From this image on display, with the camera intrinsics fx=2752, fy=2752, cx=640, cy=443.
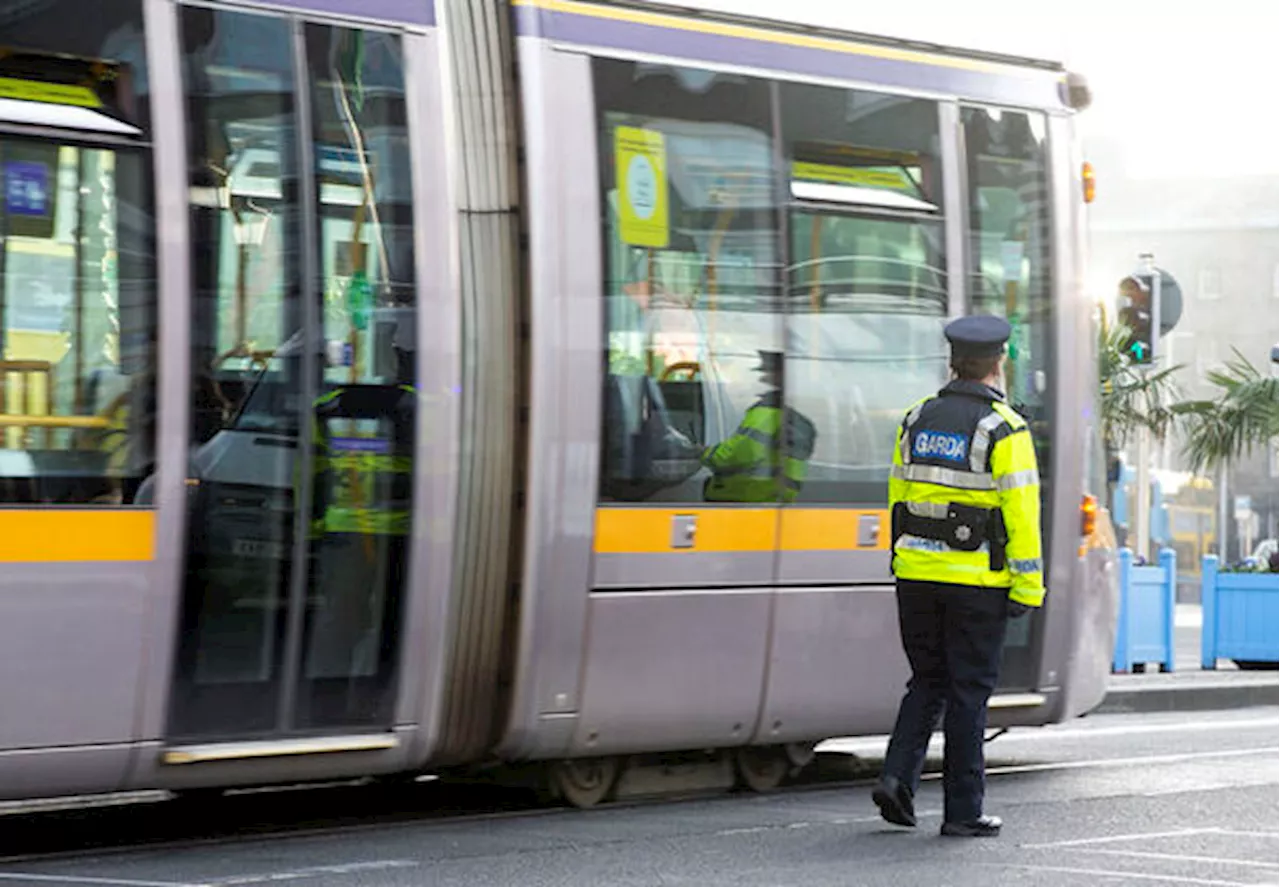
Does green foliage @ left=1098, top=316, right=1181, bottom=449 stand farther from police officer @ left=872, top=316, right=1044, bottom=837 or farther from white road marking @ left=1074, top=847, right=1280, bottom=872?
white road marking @ left=1074, top=847, right=1280, bottom=872

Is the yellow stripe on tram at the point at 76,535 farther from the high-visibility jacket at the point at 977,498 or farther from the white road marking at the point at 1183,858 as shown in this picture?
the white road marking at the point at 1183,858

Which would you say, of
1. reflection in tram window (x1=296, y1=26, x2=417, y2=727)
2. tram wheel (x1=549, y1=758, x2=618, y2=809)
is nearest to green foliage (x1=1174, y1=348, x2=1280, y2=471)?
tram wheel (x1=549, y1=758, x2=618, y2=809)

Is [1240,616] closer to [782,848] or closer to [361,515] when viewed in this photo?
[782,848]

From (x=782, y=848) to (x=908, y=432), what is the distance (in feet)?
4.92

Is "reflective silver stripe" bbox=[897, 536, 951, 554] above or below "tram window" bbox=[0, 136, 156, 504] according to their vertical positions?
below

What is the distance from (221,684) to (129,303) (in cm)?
128

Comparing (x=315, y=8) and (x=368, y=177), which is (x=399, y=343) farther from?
(x=315, y=8)

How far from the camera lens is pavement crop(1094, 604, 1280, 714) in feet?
60.7

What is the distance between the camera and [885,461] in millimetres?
10812

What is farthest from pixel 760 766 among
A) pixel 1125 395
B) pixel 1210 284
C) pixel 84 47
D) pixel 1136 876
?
pixel 1210 284

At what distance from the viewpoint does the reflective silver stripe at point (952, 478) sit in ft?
30.4

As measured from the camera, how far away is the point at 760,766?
441 inches

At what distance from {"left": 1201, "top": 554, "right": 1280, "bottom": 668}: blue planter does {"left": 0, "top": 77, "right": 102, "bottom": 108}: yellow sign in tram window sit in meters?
16.8

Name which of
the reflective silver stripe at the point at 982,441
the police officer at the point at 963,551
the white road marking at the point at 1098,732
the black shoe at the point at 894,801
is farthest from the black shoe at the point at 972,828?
the white road marking at the point at 1098,732
